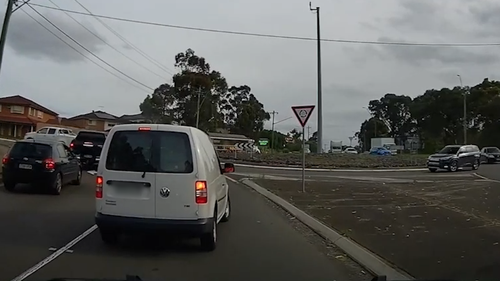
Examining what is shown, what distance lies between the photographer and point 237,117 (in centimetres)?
8625

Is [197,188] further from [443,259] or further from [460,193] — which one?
[460,193]

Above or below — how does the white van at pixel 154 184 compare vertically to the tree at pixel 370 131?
below

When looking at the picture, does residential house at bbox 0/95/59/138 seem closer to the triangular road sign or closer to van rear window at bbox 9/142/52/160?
van rear window at bbox 9/142/52/160

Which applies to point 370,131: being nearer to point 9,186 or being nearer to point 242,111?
point 242,111

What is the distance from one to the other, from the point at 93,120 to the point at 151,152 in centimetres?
8440

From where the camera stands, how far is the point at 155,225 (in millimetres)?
8234

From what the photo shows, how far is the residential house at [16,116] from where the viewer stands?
67.8 meters

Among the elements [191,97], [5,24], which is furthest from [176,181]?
[191,97]

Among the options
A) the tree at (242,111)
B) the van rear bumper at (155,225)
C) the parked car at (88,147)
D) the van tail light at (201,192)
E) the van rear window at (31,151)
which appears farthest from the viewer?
the tree at (242,111)

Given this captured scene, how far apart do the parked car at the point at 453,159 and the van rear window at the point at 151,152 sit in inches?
1198

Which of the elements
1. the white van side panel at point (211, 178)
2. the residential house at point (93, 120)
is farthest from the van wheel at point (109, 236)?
the residential house at point (93, 120)

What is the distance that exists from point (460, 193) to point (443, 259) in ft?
38.6

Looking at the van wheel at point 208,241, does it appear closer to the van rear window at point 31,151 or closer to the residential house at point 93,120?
the van rear window at point 31,151

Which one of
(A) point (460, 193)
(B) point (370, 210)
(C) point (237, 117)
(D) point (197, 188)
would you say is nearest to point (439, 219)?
(B) point (370, 210)
